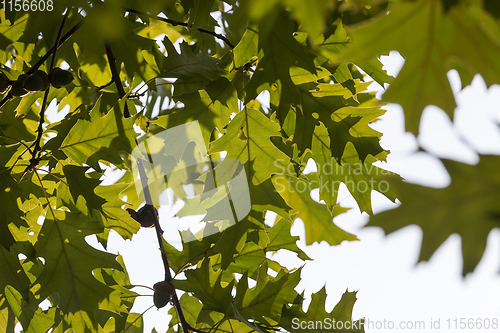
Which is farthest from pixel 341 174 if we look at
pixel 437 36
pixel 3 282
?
pixel 3 282

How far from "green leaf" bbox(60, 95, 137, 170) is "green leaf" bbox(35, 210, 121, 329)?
0.22 metres

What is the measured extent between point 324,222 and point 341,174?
33 centimetres

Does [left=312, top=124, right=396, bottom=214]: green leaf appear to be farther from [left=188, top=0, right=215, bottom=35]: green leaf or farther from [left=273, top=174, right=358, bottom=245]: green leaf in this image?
[left=188, top=0, right=215, bottom=35]: green leaf

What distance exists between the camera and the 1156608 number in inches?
38.2

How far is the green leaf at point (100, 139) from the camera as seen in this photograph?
3.38 feet

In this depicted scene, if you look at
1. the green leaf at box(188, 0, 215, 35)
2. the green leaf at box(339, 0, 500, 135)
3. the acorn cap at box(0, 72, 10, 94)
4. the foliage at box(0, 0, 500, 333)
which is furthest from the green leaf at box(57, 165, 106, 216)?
the green leaf at box(339, 0, 500, 135)

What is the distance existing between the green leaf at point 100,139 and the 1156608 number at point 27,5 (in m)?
0.32

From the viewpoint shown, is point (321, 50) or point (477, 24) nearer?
point (477, 24)

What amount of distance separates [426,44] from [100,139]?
84 cm

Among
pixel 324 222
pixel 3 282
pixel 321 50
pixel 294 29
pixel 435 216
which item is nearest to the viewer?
pixel 435 216

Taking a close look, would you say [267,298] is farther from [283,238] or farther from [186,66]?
[186,66]

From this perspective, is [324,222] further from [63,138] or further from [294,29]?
[63,138]

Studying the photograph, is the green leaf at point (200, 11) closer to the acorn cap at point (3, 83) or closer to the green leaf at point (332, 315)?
the acorn cap at point (3, 83)

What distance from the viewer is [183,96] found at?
1.10 meters
